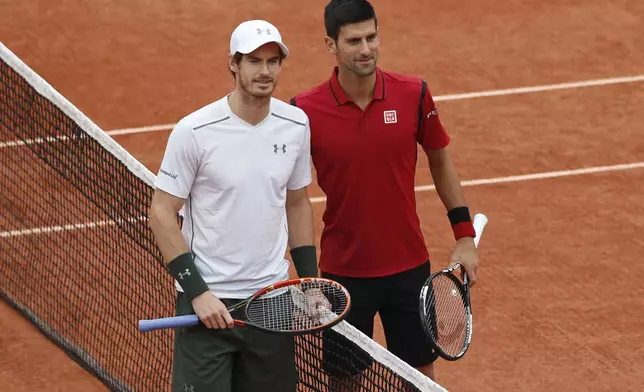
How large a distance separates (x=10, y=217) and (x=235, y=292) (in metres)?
4.53

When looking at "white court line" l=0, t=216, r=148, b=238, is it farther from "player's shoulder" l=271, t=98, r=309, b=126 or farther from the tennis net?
"player's shoulder" l=271, t=98, r=309, b=126

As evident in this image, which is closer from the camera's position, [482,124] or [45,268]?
[45,268]

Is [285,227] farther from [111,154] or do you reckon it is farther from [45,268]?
[45,268]

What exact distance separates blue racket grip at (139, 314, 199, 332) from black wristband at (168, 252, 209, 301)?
0.27 ft

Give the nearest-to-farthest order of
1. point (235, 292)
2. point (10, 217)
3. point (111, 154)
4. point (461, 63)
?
1. point (235, 292)
2. point (111, 154)
3. point (10, 217)
4. point (461, 63)

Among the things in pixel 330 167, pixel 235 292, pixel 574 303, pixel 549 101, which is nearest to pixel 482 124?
pixel 549 101

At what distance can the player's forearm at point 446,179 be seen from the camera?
19.7ft

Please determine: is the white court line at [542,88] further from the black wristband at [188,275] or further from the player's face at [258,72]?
the black wristband at [188,275]

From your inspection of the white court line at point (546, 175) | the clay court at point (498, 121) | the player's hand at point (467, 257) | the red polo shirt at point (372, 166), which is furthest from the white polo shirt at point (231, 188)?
the white court line at point (546, 175)

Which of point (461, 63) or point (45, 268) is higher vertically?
point (461, 63)

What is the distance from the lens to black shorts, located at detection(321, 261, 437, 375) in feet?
19.3

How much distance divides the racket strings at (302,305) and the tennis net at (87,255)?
78cm

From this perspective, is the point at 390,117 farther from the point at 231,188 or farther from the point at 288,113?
the point at 231,188

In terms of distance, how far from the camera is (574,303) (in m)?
8.32
